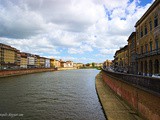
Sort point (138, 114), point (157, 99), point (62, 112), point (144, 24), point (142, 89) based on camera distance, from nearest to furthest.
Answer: point (157, 99) < point (142, 89) < point (138, 114) < point (62, 112) < point (144, 24)

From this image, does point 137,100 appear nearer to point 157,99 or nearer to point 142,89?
point 142,89

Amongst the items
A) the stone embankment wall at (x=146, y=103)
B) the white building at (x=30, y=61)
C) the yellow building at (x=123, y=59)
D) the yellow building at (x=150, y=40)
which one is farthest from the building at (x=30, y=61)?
the stone embankment wall at (x=146, y=103)

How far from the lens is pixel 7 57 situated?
115938mm

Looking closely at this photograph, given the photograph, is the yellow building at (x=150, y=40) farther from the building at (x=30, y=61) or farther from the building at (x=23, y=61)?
the building at (x=30, y=61)

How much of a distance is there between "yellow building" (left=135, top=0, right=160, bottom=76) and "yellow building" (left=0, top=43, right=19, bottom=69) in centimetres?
8173

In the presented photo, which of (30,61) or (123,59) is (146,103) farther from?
(30,61)

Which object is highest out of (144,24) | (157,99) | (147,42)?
(144,24)

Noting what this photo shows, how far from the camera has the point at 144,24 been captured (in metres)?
37.2

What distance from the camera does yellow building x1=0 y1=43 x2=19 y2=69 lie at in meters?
107

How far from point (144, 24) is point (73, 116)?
86.6ft

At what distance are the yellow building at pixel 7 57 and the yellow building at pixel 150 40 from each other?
81732 millimetres

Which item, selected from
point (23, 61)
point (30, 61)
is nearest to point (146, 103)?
point (23, 61)

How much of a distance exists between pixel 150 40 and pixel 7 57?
328 feet

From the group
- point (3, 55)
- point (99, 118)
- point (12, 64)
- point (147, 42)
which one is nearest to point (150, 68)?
point (147, 42)
